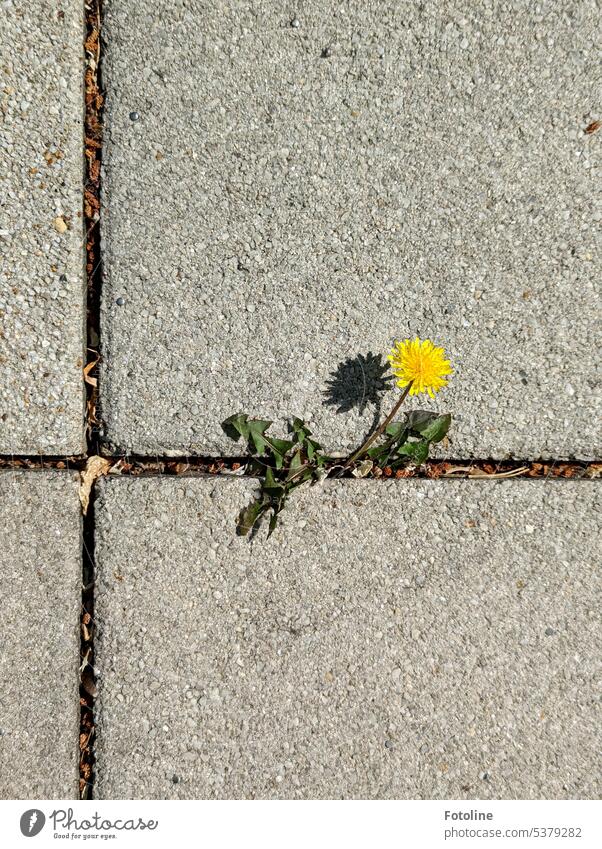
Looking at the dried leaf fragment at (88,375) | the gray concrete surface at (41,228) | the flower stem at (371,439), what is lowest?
the flower stem at (371,439)

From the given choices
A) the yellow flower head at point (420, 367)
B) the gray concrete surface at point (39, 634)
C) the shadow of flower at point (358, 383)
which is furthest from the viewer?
the shadow of flower at point (358, 383)

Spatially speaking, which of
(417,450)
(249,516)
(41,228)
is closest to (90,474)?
(249,516)

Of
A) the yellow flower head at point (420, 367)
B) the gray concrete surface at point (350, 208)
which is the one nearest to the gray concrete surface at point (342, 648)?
the gray concrete surface at point (350, 208)

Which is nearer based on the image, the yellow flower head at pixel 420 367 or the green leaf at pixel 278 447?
the yellow flower head at pixel 420 367

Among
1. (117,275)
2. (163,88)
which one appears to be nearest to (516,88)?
(163,88)

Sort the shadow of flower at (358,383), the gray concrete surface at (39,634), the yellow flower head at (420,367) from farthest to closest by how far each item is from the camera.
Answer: the shadow of flower at (358,383), the gray concrete surface at (39,634), the yellow flower head at (420,367)

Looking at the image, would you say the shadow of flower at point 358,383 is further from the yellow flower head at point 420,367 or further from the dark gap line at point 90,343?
the dark gap line at point 90,343
